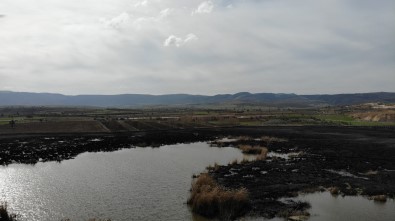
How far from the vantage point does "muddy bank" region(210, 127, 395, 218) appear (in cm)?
2658

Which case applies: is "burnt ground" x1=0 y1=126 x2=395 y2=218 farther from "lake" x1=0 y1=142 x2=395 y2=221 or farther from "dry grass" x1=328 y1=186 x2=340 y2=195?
"lake" x1=0 y1=142 x2=395 y2=221

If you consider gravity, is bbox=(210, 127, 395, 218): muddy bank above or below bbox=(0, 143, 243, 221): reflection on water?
above

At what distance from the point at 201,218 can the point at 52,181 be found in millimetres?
16975

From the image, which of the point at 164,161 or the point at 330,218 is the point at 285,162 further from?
the point at 330,218

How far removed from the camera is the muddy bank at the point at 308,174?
87.2 feet

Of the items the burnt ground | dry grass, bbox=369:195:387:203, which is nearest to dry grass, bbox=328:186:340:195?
the burnt ground

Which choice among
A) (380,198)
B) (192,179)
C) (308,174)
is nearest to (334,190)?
(380,198)

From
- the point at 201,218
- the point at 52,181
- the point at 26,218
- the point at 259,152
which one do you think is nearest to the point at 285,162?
the point at 259,152

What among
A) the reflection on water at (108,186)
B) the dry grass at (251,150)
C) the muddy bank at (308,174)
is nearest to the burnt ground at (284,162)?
the muddy bank at (308,174)

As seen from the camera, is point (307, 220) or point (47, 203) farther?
point (47, 203)

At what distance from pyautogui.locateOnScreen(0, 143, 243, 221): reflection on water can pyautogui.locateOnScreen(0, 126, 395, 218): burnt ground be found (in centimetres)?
415

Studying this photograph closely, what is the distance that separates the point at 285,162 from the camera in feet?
134

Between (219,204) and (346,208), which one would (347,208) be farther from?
(219,204)

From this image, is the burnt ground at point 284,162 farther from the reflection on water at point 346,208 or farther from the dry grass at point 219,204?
the reflection on water at point 346,208
